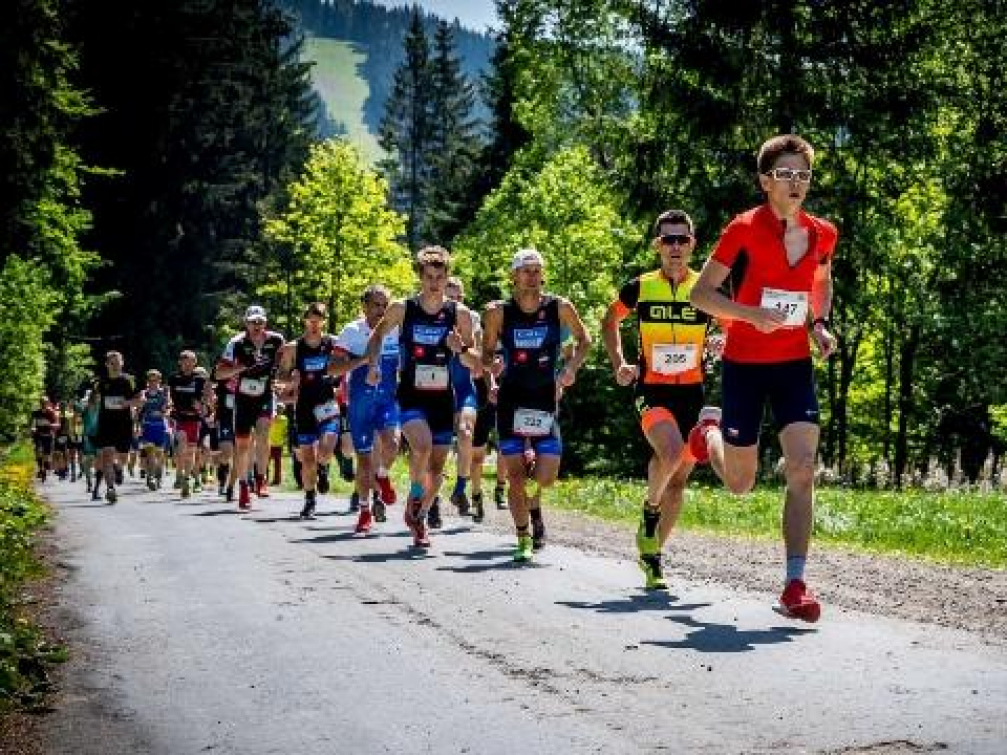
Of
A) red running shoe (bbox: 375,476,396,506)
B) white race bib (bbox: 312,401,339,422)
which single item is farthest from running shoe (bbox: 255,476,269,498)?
red running shoe (bbox: 375,476,396,506)

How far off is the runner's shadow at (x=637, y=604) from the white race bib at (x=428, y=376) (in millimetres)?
4085

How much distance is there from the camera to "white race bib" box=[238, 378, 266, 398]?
18.5m

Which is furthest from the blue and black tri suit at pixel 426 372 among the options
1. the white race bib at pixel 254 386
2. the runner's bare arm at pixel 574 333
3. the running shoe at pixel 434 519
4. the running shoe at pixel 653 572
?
the white race bib at pixel 254 386

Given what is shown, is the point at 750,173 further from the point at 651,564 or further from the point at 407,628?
the point at 407,628

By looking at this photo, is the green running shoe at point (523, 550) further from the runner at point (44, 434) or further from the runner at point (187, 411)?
the runner at point (44, 434)

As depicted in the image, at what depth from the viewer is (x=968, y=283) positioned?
34.6m

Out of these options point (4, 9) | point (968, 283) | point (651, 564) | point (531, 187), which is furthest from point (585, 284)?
point (651, 564)

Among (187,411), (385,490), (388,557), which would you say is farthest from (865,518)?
(187,411)

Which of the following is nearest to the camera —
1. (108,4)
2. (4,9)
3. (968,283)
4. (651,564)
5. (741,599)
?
(741,599)

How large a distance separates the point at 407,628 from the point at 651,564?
2.16 m

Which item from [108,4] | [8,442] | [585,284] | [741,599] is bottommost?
[8,442]

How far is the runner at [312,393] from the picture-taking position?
55.8ft

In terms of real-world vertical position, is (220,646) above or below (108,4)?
below

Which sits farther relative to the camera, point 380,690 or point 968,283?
point 968,283
